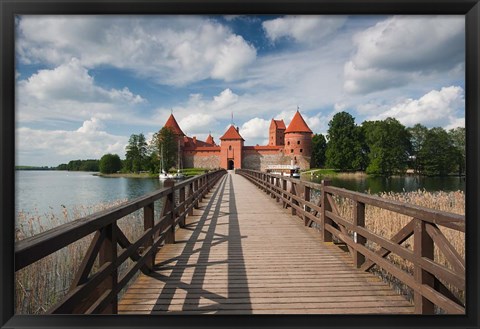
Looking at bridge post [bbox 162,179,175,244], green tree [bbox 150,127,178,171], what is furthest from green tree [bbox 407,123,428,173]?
bridge post [bbox 162,179,175,244]

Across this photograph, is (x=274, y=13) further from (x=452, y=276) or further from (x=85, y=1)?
(x=452, y=276)

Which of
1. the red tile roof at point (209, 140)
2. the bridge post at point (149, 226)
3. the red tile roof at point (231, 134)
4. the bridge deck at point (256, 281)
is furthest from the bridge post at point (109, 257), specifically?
the red tile roof at point (209, 140)

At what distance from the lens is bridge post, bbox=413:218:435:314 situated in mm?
2207

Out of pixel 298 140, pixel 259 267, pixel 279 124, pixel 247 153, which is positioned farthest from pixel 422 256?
pixel 279 124

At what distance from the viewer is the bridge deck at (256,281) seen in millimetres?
2570

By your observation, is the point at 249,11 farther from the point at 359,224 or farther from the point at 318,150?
the point at 318,150

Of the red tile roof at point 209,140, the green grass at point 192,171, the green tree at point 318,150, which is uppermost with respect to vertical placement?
the red tile roof at point 209,140

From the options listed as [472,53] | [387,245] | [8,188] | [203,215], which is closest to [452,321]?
[387,245]

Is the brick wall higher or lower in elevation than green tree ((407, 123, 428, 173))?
lower

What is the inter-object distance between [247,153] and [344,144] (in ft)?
62.4

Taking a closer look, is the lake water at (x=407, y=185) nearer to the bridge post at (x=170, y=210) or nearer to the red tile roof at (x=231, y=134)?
the bridge post at (x=170, y=210)

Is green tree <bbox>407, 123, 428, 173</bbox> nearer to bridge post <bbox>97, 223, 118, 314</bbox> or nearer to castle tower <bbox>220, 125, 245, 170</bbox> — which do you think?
castle tower <bbox>220, 125, 245, 170</bbox>

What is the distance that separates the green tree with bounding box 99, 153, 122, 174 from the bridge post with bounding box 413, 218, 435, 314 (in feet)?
191

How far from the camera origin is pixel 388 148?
43.1 meters
